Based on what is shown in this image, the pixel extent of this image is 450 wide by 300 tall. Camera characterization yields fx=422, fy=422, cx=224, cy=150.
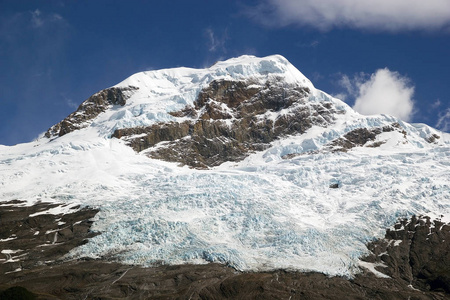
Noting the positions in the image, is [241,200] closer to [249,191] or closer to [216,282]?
[249,191]

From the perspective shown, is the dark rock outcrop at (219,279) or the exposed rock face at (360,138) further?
the exposed rock face at (360,138)

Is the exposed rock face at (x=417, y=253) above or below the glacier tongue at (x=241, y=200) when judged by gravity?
below

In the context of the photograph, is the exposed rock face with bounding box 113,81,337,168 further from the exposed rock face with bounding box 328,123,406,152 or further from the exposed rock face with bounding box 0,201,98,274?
the exposed rock face with bounding box 0,201,98,274

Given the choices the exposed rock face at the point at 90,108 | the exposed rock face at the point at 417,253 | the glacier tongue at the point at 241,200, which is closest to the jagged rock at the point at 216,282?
the exposed rock face at the point at 417,253

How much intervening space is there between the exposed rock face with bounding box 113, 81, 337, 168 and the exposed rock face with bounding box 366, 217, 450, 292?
5831 cm

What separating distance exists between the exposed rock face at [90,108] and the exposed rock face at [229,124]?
81.9 ft

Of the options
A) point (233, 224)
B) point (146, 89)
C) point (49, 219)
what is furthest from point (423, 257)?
point (146, 89)

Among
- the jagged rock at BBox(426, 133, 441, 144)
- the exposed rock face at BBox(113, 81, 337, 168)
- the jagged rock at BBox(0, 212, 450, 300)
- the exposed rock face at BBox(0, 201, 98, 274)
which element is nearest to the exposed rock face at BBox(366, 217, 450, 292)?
the jagged rock at BBox(0, 212, 450, 300)

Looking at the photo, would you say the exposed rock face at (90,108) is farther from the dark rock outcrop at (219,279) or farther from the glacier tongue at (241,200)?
the dark rock outcrop at (219,279)

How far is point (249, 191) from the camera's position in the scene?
85562 mm

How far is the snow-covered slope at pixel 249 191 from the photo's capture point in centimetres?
6731

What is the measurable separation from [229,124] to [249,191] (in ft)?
176

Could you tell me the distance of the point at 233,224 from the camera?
7438cm

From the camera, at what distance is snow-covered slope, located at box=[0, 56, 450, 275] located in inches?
2650
